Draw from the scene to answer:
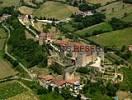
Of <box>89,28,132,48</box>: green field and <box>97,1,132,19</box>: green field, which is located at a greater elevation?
<box>97,1,132,19</box>: green field

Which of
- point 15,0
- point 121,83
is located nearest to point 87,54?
point 121,83

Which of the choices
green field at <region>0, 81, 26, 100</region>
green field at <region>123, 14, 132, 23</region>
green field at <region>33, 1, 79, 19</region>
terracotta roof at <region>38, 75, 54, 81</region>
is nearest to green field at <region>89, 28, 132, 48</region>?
green field at <region>123, 14, 132, 23</region>

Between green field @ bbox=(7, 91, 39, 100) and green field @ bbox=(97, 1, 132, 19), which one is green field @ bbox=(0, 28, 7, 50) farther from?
green field @ bbox=(7, 91, 39, 100)

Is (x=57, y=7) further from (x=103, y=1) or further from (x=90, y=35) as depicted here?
(x=90, y=35)

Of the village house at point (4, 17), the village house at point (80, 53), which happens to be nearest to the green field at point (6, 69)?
the village house at point (80, 53)

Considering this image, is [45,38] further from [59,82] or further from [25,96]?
[25,96]
